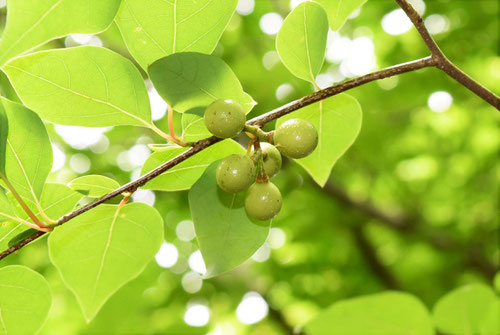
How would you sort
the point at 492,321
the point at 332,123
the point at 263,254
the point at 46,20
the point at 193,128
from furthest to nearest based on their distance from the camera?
the point at 263,254, the point at 492,321, the point at 332,123, the point at 193,128, the point at 46,20

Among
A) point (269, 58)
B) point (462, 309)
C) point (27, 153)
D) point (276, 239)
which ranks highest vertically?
point (27, 153)

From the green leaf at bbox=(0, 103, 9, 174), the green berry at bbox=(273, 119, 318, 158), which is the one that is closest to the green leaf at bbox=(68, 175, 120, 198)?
the green leaf at bbox=(0, 103, 9, 174)

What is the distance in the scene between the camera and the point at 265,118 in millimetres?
1006

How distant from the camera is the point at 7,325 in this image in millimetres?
1154

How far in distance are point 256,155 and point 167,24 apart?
0.31m

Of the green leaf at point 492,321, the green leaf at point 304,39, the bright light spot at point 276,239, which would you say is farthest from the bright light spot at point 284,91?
the green leaf at point 304,39

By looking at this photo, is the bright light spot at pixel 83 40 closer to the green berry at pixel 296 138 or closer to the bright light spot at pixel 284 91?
the bright light spot at pixel 284 91

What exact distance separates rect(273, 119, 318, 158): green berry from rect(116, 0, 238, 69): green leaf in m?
0.24

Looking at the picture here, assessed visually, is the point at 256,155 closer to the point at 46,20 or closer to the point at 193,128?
the point at 193,128

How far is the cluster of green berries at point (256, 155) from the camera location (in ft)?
3.15

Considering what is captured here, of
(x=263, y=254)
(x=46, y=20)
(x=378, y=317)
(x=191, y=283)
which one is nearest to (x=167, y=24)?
(x=46, y=20)

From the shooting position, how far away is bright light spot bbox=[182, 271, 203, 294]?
363cm

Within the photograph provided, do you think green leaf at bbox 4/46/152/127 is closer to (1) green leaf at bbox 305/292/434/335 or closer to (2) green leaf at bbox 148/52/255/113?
(2) green leaf at bbox 148/52/255/113

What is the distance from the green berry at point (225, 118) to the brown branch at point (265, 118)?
2.4 inches
